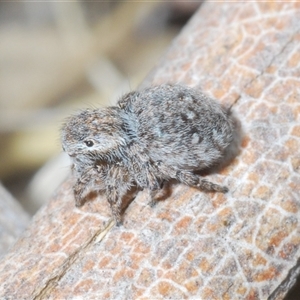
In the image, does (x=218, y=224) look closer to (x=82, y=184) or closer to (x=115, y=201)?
(x=115, y=201)

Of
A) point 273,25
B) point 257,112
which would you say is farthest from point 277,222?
point 273,25

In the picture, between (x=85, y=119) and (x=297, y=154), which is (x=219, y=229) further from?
(x=85, y=119)

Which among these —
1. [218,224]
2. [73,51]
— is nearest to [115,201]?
[218,224]

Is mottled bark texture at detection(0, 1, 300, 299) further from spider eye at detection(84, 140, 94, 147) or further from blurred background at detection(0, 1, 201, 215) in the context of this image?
blurred background at detection(0, 1, 201, 215)

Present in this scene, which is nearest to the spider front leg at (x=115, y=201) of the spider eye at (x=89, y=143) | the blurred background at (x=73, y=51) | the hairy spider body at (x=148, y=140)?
the hairy spider body at (x=148, y=140)

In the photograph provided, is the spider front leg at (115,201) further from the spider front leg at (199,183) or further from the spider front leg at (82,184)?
the spider front leg at (199,183)
